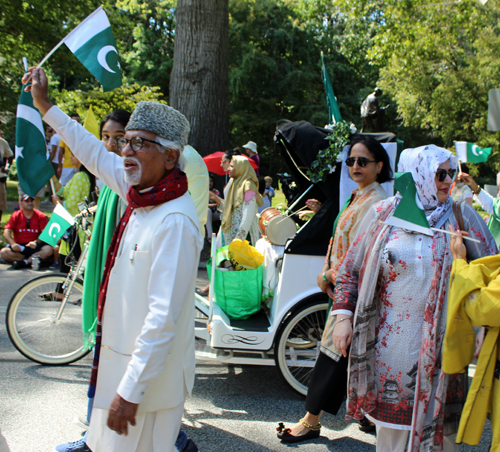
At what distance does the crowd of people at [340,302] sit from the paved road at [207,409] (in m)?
0.25

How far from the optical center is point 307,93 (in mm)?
29703

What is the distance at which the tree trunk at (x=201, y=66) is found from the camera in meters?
8.47

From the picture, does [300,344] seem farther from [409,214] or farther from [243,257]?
[409,214]

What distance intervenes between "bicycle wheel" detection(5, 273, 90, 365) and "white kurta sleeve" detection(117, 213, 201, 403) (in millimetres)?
2685

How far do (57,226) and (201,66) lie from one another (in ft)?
17.1

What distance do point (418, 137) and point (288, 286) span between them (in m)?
34.9

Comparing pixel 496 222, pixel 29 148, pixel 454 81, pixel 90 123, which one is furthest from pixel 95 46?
pixel 454 81

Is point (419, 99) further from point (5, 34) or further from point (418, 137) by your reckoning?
point (5, 34)

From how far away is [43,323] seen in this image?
13.8ft

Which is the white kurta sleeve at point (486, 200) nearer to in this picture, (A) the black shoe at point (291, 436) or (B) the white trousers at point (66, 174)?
(A) the black shoe at point (291, 436)

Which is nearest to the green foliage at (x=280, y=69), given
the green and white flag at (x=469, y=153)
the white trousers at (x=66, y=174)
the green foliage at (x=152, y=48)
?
the green foliage at (x=152, y=48)

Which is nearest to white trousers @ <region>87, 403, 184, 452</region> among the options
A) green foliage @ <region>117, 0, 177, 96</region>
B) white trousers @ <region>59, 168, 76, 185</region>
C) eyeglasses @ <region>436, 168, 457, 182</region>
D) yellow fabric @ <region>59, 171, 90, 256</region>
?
eyeglasses @ <region>436, 168, 457, 182</region>

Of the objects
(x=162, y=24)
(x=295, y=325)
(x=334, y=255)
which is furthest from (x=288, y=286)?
(x=162, y=24)

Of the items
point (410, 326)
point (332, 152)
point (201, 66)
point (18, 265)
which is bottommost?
point (18, 265)
